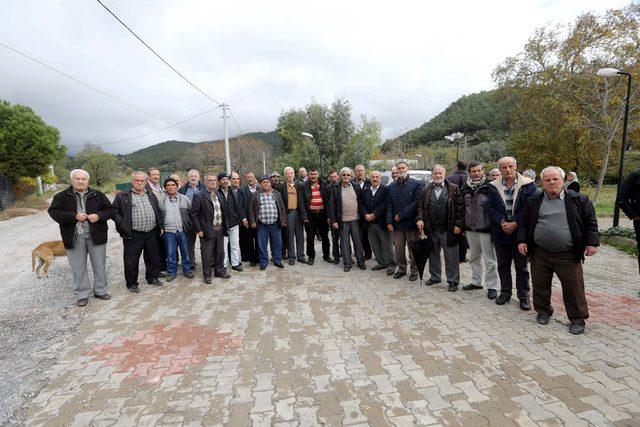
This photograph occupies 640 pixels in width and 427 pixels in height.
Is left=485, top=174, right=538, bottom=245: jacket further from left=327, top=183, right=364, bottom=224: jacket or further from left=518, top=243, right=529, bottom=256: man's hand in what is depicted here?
left=327, top=183, right=364, bottom=224: jacket

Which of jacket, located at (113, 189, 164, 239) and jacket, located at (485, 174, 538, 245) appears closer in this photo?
jacket, located at (485, 174, 538, 245)

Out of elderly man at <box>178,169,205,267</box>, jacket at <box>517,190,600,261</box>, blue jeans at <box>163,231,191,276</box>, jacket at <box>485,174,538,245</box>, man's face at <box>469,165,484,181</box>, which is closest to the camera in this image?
jacket at <box>517,190,600,261</box>

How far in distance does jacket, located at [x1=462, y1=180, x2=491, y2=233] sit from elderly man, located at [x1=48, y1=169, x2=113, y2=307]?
5234mm

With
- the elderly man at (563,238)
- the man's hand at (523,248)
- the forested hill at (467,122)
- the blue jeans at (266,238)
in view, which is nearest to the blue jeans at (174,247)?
the blue jeans at (266,238)

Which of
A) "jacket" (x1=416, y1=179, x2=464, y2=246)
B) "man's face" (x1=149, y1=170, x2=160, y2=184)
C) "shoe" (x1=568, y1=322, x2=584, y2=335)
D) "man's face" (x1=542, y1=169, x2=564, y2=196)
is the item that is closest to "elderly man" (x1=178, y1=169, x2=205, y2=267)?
"man's face" (x1=149, y1=170, x2=160, y2=184)

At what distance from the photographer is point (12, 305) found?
16.3ft

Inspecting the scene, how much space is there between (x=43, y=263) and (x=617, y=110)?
18.3 m

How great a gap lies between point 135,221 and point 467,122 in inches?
2390

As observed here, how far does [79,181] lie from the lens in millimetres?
4750

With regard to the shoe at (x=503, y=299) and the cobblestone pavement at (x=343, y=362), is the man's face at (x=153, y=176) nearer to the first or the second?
the cobblestone pavement at (x=343, y=362)

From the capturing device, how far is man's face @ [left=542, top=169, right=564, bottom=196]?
12.0 ft

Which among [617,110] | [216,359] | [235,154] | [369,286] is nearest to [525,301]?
[369,286]

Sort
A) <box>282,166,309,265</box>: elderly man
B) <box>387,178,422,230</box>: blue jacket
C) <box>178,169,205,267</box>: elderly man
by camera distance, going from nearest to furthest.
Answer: <box>387,178,422,230</box>: blue jacket → <box>178,169,205,267</box>: elderly man → <box>282,166,309,265</box>: elderly man

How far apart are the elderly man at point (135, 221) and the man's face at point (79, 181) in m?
0.51
